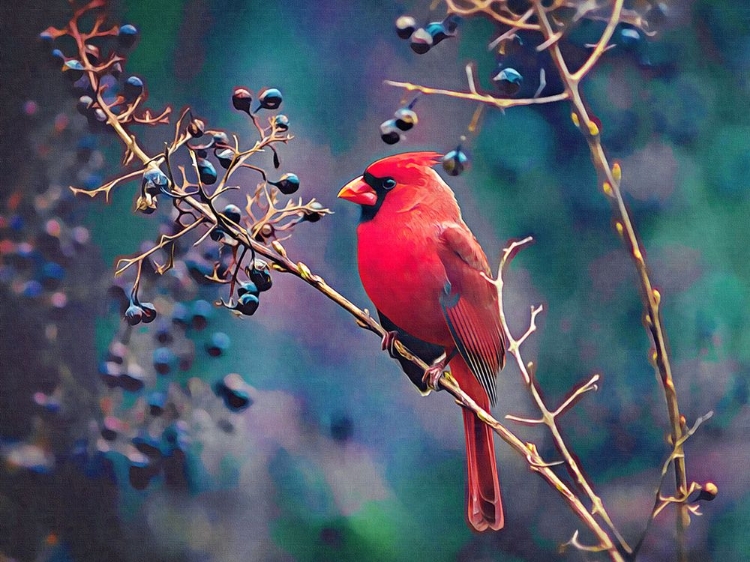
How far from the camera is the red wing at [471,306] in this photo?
150cm

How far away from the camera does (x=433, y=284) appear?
4.88 ft

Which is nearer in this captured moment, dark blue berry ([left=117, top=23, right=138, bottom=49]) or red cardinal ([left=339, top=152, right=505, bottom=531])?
red cardinal ([left=339, top=152, right=505, bottom=531])

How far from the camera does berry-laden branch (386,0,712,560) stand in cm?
146

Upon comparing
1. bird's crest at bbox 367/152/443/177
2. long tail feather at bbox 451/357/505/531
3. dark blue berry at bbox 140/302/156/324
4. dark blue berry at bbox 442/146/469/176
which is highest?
dark blue berry at bbox 442/146/469/176

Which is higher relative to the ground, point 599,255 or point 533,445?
point 599,255

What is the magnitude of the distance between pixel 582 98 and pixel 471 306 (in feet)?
1.88

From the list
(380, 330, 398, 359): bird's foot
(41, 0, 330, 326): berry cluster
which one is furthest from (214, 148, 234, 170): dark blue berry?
(380, 330, 398, 359): bird's foot

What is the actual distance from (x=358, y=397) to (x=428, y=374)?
19 centimetres

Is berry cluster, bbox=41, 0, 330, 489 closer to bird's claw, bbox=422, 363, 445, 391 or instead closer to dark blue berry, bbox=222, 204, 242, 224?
dark blue berry, bbox=222, 204, 242, 224

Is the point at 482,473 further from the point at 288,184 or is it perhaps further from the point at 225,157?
the point at 225,157

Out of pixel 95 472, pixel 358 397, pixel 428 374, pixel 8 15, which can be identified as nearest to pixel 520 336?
pixel 428 374

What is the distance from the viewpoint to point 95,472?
1.64 meters

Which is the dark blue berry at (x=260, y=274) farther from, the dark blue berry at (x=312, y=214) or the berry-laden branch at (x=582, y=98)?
the berry-laden branch at (x=582, y=98)

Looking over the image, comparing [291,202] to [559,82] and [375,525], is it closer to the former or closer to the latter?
[559,82]
